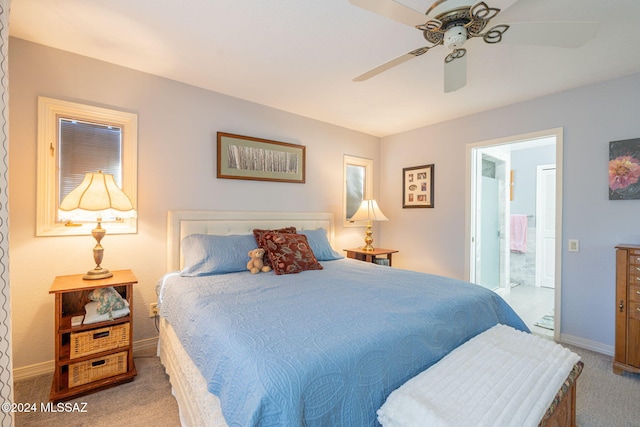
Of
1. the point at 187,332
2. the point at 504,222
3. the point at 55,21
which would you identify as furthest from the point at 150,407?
the point at 504,222

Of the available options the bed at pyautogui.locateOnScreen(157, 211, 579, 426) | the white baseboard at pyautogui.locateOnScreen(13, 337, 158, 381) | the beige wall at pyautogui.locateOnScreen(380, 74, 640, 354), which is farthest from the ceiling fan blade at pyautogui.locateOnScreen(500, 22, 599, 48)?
the white baseboard at pyautogui.locateOnScreen(13, 337, 158, 381)

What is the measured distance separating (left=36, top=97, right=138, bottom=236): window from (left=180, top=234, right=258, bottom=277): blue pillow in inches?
21.4

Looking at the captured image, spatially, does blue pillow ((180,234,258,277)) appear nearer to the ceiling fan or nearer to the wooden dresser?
the ceiling fan

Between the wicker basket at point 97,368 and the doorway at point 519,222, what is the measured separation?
358 centimetres

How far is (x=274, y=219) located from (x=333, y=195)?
3.34 ft

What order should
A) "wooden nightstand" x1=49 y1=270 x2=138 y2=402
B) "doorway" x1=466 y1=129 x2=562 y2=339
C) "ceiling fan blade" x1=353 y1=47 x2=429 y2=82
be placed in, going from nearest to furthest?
"ceiling fan blade" x1=353 y1=47 x2=429 y2=82
"wooden nightstand" x1=49 y1=270 x2=138 y2=402
"doorway" x1=466 y1=129 x2=562 y2=339

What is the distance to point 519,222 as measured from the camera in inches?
196

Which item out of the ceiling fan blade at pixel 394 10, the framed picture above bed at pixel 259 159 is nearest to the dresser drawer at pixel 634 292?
the ceiling fan blade at pixel 394 10

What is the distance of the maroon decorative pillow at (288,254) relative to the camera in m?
2.33

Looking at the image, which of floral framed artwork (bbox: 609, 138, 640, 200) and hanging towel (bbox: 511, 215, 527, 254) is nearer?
floral framed artwork (bbox: 609, 138, 640, 200)

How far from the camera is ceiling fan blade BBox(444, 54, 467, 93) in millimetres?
1654

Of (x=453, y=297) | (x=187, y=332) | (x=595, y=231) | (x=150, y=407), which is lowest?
(x=150, y=407)

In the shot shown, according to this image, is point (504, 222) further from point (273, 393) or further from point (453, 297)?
point (273, 393)

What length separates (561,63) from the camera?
2213 millimetres
